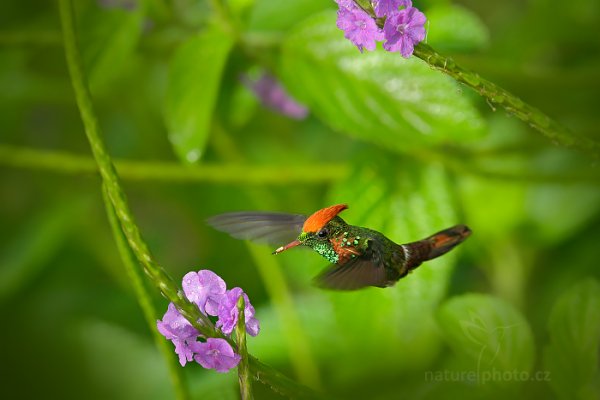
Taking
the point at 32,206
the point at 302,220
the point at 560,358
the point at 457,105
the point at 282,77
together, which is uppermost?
the point at 32,206

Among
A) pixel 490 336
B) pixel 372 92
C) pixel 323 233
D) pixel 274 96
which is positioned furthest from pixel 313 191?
pixel 323 233

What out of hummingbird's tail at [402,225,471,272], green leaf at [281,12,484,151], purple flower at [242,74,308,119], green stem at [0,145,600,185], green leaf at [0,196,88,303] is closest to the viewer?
hummingbird's tail at [402,225,471,272]

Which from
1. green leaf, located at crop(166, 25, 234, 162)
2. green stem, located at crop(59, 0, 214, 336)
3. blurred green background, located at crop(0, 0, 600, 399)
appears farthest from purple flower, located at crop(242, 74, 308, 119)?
green stem, located at crop(59, 0, 214, 336)

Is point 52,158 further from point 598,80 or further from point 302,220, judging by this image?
point 598,80

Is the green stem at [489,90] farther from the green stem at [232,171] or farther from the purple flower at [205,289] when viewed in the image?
the green stem at [232,171]

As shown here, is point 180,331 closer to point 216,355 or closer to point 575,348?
point 216,355

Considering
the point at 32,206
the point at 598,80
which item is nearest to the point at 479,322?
the point at 598,80

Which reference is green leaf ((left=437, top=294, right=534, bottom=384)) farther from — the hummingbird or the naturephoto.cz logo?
the hummingbird
